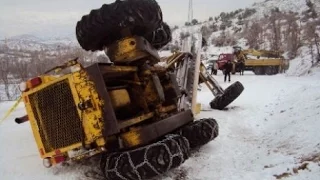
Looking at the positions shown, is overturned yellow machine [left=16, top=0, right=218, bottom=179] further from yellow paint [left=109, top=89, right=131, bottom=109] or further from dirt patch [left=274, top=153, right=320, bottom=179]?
dirt patch [left=274, top=153, right=320, bottom=179]

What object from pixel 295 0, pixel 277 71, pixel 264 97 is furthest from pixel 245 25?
pixel 264 97

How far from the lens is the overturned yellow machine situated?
5.02 meters

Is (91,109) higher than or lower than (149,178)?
higher

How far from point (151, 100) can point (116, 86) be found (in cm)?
92

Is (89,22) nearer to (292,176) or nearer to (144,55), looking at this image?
(144,55)

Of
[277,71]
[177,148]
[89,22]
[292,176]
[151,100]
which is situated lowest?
[277,71]

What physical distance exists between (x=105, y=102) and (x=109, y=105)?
60 mm

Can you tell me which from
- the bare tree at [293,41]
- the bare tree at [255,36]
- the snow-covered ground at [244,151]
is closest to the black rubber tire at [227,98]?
the snow-covered ground at [244,151]

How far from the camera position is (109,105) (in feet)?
16.5

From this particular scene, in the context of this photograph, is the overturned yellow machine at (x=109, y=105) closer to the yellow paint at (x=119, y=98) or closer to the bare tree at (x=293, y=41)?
the yellow paint at (x=119, y=98)

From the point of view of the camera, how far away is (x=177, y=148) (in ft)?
17.1

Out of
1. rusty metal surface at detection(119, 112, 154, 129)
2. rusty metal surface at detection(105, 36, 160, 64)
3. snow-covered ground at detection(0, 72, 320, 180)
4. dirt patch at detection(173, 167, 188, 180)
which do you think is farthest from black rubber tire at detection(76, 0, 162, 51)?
dirt patch at detection(173, 167, 188, 180)

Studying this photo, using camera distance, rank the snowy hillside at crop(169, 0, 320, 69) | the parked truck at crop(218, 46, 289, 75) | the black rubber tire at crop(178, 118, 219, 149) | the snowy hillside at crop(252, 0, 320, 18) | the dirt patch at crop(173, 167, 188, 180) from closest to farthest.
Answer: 1. the dirt patch at crop(173, 167, 188, 180)
2. the black rubber tire at crop(178, 118, 219, 149)
3. the parked truck at crop(218, 46, 289, 75)
4. the snowy hillside at crop(169, 0, 320, 69)
5. the snowy hillside at crop(252, 0, 320, 18)

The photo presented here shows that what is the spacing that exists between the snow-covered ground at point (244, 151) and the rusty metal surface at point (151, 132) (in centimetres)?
54
